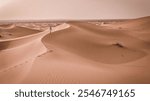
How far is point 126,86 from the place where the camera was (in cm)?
120

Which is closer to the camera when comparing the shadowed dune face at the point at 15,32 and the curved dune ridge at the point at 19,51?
the curved dune ridge at the point at 19,51

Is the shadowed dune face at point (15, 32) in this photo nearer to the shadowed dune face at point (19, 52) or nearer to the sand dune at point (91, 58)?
the shadowed dune face at point (19, 52)

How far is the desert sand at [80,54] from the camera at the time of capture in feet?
4.01

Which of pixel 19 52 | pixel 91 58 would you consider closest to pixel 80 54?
pixel 91 58

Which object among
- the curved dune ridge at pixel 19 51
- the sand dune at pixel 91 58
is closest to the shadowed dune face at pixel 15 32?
the curved dune ridge at pixel 19 51

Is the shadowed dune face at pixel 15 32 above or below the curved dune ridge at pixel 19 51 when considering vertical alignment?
above

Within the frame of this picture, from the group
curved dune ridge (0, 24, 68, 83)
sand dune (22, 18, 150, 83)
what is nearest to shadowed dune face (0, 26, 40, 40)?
curved dune ridge (0, 24, 68, 83)

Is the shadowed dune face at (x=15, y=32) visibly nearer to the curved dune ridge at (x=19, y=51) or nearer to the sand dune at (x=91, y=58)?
the curved dune ridge at (x=19, y=51)

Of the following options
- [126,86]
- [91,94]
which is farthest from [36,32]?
[126,86]

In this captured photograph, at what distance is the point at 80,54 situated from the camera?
1.32 m

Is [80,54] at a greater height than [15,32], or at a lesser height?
lesser

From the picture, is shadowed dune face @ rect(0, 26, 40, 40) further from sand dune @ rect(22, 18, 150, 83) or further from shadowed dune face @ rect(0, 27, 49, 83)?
sand dune @ rect(22, 18, 150, 83)

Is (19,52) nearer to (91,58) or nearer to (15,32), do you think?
(15,32)

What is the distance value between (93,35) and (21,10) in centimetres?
45
